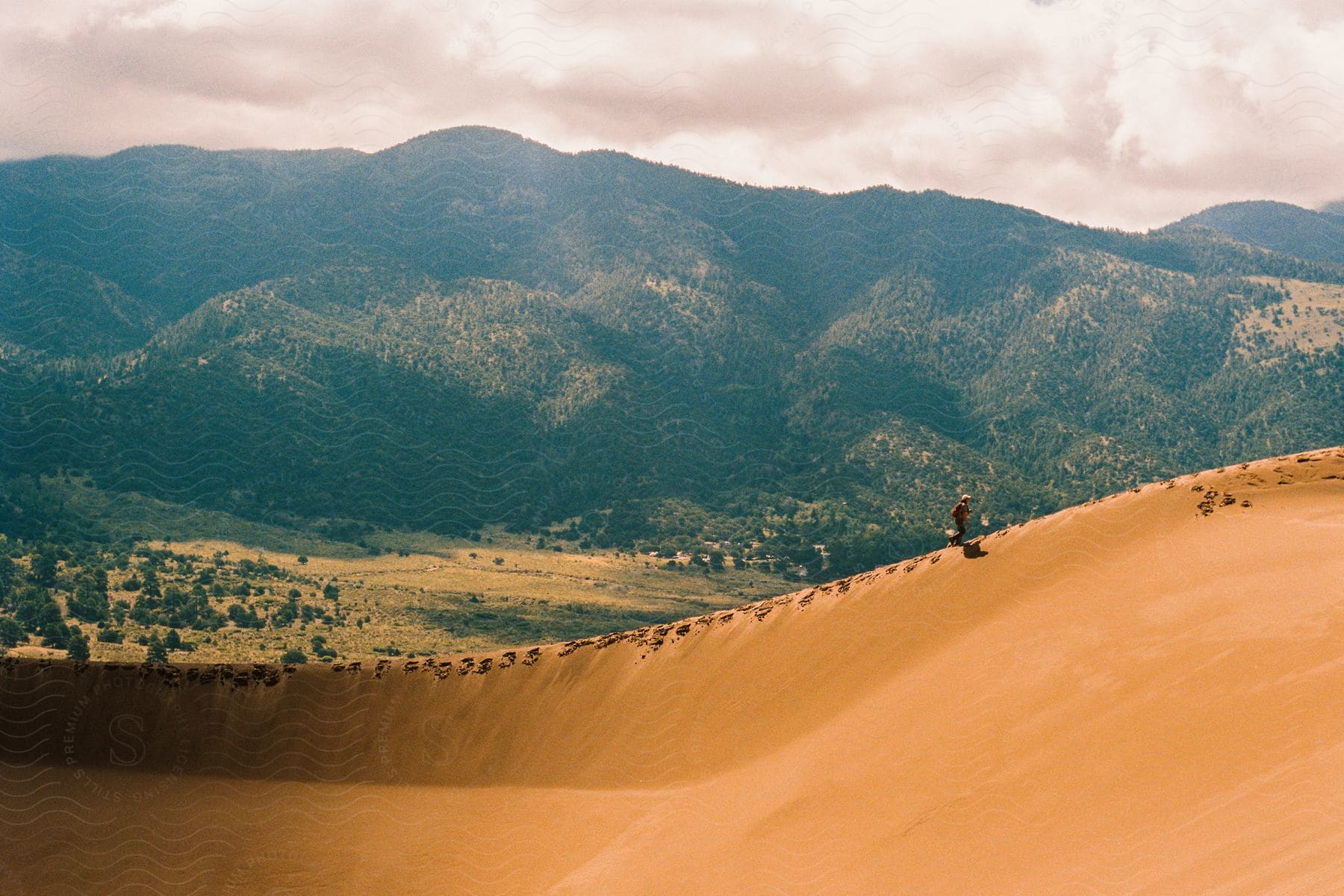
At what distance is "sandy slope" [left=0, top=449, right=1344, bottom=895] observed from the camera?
20.3 m

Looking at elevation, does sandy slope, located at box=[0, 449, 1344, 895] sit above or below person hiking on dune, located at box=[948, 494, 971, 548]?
below

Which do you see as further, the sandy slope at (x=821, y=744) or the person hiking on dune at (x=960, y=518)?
the person hiking on dune at (x=960, y=518)

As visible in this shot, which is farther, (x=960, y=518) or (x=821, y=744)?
(x=960, y=518)

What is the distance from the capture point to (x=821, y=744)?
27.5m

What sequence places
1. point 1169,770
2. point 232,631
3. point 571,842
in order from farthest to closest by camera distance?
point 232,631 → point 571,842 → point 1169,770

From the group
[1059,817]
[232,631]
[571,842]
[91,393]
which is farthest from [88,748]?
[91,393]

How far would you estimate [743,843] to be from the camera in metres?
24.2

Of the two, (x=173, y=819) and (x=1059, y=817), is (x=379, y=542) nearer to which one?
(x=173, y=819)

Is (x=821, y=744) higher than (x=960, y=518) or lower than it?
lower

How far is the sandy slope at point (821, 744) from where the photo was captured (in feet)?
66.6

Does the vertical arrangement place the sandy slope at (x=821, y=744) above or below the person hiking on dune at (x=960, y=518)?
below

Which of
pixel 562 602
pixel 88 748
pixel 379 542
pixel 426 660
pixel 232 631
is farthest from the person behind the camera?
pixel 379 542

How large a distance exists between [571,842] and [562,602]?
390ft

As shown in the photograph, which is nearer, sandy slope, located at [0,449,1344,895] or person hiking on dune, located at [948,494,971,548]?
sandy slope, located at [0,449,1344,895]
